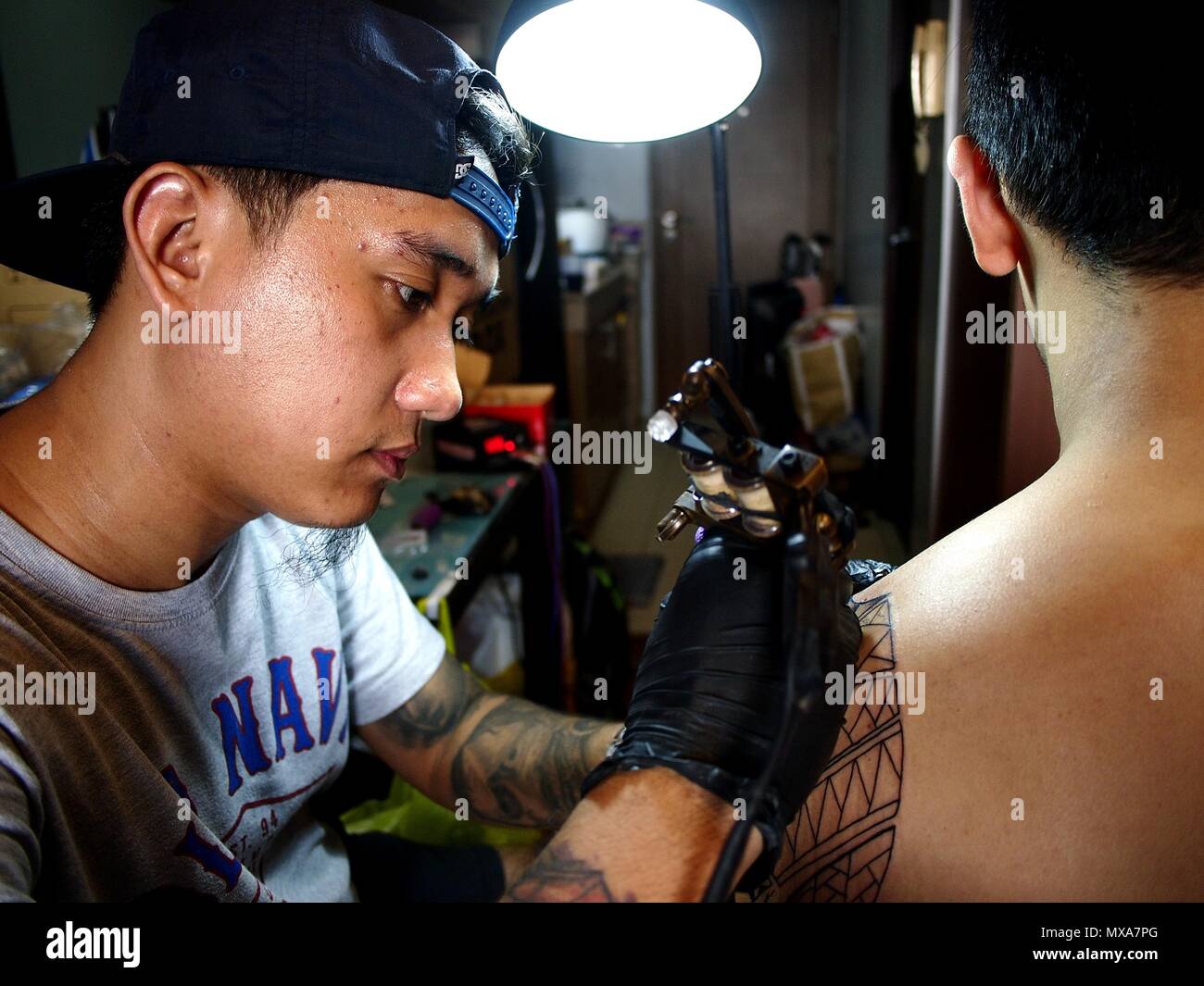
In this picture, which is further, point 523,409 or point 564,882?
point 523,409

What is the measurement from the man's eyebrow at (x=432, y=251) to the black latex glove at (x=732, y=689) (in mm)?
414

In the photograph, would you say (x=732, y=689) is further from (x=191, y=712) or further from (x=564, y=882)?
(x=191, y=712)

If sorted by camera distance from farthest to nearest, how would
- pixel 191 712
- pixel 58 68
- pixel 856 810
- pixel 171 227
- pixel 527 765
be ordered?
1. pixel 58 68
2. pixel 527 765
3. pixel 191 712
4. pixel 171 227
5. pixel 856 810

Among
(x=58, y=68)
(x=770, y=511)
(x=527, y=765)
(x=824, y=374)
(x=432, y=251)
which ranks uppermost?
(x=58, y=68)

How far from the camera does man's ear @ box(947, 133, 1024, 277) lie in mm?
843

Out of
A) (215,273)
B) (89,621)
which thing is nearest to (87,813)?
(89,621)

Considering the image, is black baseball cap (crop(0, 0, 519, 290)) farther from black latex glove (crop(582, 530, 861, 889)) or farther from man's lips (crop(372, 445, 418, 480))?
black latex glove (crop(582, 530, 861, 889))

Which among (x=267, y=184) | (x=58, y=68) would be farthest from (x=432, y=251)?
(x=58, y=68)

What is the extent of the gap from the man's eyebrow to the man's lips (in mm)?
196

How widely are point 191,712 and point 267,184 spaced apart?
56 cm

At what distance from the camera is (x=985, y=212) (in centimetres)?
85

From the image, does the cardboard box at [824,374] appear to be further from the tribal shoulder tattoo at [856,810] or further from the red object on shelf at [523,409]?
A: the tribal shoulder tattoo at [856,810]

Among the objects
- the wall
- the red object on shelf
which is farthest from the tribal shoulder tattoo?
the wall

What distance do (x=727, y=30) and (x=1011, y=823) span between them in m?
0.80
